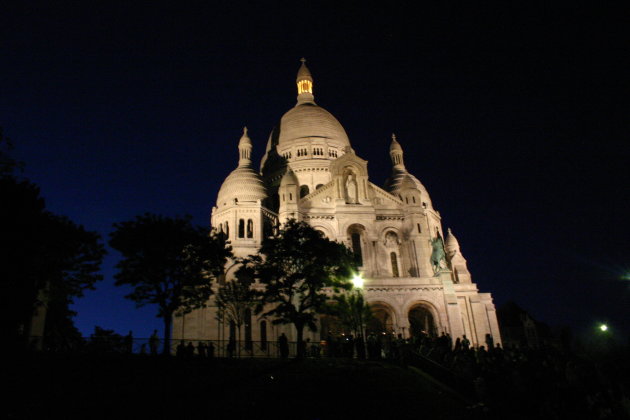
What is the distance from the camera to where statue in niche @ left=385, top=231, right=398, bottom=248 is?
51406 millimetres

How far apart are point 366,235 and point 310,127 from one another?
80.0ft

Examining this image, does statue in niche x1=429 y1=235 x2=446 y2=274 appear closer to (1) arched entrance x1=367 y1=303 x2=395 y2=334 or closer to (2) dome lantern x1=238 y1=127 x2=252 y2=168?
(1) arched entrance x1=367 y1=303 x2=395 y2=334

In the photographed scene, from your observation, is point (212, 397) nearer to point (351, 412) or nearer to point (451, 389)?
point (351, 412)

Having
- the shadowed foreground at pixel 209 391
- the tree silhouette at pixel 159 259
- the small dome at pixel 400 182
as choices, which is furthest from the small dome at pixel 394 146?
the shadowed foreground at pixel 209 391

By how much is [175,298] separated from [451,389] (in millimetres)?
15741

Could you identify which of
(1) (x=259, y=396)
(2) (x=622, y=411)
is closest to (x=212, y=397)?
(1) (x=259, y=396)

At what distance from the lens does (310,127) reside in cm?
6912

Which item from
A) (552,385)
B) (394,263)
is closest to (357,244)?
(394,263)

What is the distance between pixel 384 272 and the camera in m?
49.3

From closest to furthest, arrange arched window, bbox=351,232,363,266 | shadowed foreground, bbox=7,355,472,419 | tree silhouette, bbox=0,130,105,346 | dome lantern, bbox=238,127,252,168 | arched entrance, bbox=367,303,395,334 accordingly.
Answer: shadowed foreground, bbox=7,355,472,419
tree silhouette, bbox=0,130,105,346
arched entrance, bbox=367,303,395,334
arched window, bbox=351,232,363,266
dome lantern, bbox=238,127,252,168

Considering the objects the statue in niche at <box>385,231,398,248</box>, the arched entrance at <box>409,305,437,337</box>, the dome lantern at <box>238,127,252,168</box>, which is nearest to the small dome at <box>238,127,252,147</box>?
the dome lantern at <box>238,127,252,168</box>

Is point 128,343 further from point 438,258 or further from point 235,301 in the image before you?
point 438,258

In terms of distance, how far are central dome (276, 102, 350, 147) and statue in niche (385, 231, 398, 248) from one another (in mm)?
21348

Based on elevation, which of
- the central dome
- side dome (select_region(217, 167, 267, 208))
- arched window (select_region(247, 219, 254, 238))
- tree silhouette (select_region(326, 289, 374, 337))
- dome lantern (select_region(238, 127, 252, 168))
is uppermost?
the central dome
